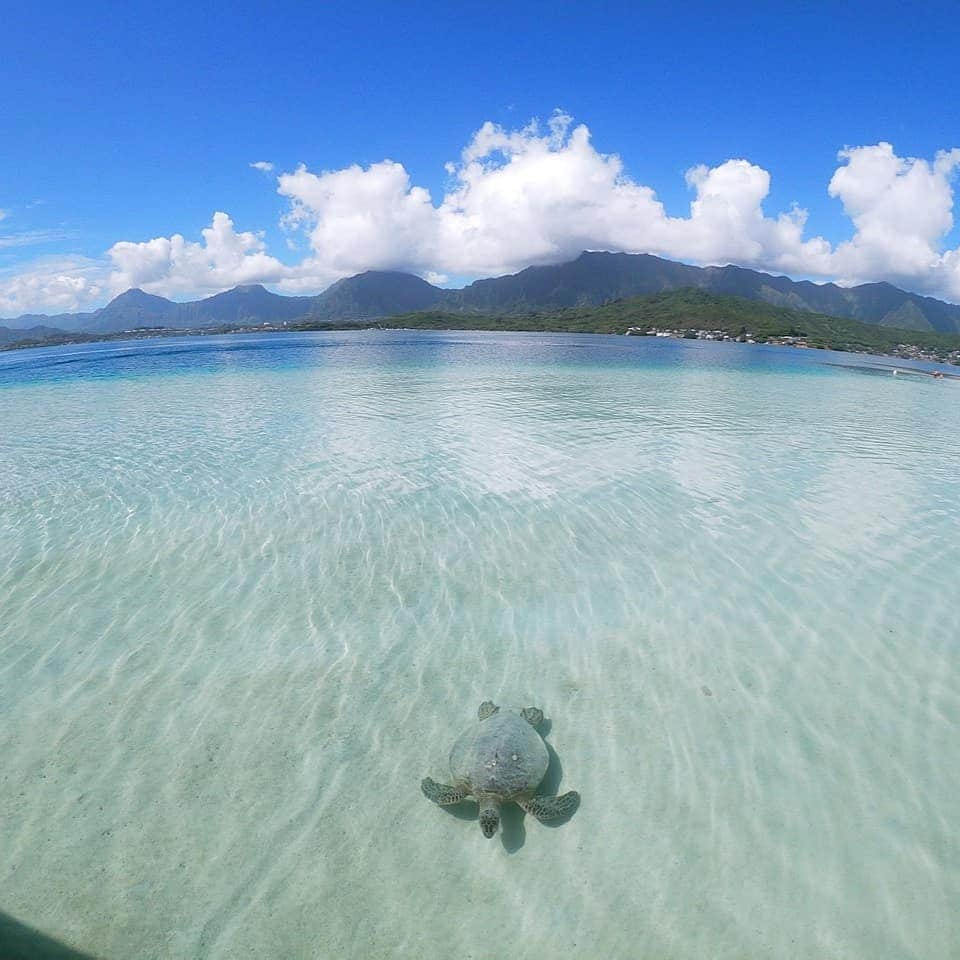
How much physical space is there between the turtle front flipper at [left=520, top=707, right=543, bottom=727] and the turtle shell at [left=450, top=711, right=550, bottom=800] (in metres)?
0.44

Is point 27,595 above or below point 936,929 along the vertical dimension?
above

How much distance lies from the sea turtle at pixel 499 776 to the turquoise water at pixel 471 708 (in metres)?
0.24

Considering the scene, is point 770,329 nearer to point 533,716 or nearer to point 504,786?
point 533,716

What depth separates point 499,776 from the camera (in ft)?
15.8

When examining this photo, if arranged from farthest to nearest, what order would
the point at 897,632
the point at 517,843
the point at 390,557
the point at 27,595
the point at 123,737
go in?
the point at 390,557 < the point at 27,595 < the point at 897,632 < the point at 123,737 < the point at 517,843

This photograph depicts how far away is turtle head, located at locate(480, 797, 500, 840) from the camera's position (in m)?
4.55

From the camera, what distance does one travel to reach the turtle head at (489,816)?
14.9 ft

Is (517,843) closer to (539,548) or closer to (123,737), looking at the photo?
(123,737)

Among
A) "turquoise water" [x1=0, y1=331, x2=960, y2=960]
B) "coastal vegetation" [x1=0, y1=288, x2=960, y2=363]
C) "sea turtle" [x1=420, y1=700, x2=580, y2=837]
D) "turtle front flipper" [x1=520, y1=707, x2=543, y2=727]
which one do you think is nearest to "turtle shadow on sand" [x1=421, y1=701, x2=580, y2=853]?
"sea turtle" [x1=420, y1=700, x2=580, y2=837]

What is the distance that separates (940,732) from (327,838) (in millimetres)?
6713

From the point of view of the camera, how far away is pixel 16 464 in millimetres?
16062

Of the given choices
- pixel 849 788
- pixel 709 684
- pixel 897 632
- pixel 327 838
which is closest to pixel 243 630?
pixel 327 838

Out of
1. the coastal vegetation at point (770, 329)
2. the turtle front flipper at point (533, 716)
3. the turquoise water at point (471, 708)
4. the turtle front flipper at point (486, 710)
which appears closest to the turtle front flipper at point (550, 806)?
the turquoise water at point (471, 708)

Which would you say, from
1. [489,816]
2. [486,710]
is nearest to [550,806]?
[489,816]
